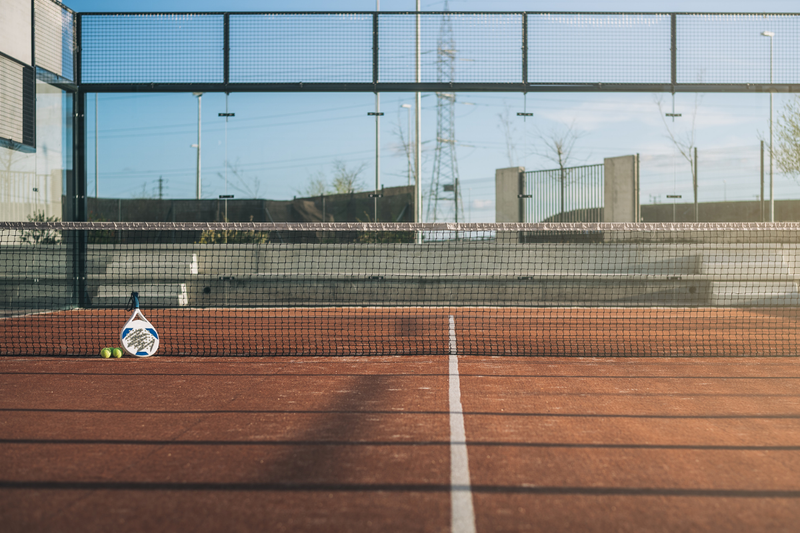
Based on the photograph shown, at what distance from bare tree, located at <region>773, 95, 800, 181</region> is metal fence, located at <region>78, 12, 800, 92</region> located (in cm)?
890

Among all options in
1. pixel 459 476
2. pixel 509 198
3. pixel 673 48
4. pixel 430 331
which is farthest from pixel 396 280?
pixel 459 476

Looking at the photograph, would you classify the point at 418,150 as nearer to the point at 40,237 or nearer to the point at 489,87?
the point at 489,87

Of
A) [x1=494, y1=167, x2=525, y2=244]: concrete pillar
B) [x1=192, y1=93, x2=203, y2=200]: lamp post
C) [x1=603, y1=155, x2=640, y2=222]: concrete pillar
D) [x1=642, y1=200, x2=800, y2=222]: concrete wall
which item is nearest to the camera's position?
[x1=192, y1=93, x2=203, y2=200]: lamp post

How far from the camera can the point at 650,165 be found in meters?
19.7

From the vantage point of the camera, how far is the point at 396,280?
16.7 metres

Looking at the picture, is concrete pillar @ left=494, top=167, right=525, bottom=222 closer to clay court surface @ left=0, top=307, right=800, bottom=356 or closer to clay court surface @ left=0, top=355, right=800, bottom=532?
clay court surface @ left=0, top=307, right=800, bottom=356

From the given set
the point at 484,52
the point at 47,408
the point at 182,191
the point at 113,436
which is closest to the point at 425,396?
the point at 113,436

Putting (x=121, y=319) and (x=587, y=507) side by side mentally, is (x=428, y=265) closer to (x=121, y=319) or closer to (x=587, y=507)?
(x=121, y=319)

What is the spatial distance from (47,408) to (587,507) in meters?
4.78

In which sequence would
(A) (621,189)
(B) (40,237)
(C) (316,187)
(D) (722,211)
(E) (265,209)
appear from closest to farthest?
1. (B) (40,237)
2. (E) (265,209)
3. (A) (621,189)
4. (C) (316,187)
5. (D) (722,211)

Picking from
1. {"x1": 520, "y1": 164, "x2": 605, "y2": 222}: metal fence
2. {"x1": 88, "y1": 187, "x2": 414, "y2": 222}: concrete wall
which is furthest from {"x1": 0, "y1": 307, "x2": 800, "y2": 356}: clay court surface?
{"x1": 520, "y1": 164, "x2": 605, "y2": 222}: metal fence

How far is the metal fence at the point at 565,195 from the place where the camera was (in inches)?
705

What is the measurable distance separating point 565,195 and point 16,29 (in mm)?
13422

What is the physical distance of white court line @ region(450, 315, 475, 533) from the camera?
3.35 metres
